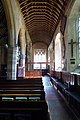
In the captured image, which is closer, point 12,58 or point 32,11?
point 12,58

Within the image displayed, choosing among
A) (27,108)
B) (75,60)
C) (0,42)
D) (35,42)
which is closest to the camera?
(27,108)

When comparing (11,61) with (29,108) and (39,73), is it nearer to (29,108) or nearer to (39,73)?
(29,108)

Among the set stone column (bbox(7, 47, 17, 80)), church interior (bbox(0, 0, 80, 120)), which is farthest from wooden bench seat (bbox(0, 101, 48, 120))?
stone column (bbox(7, 47, 17, 80))

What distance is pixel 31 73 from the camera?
67.9ft

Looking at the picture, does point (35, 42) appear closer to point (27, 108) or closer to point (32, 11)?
point (32, 11)

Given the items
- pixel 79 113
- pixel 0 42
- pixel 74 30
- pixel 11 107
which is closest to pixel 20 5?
pixel 74 30

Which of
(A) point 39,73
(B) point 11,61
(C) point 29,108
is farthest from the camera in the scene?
(A) point 39,73

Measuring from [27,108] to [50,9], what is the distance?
12.8 metres

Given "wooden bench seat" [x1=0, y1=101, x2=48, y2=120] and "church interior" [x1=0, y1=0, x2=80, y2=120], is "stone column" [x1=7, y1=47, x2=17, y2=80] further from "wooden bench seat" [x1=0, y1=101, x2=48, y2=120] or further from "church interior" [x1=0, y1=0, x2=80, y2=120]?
"wooden bench seat" [x1=0, y1=101, x2=48, y2=120]

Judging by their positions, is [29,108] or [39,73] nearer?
[29,108]

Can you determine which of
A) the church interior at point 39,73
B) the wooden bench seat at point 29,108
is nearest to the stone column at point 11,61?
the church interior at point 39,73

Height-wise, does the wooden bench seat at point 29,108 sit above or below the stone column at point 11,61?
below

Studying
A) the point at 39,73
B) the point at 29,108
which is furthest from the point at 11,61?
the point at 39,73

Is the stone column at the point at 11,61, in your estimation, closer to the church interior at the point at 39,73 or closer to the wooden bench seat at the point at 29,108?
the church interior at the point at 39,73
